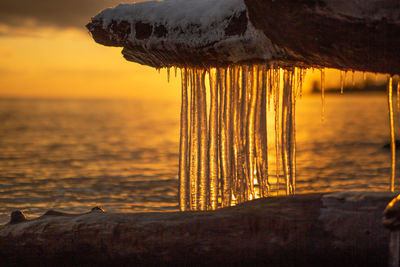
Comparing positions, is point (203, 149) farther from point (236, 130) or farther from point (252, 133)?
point (252, 133)

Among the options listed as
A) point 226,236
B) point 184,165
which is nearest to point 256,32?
point 226,236

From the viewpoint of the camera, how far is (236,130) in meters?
5.52

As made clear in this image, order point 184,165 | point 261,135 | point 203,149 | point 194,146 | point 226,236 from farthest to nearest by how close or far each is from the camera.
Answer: point 184,165
point 194,146
point 203,149
point 261,135
point 226,236

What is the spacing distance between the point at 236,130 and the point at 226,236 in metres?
1.60

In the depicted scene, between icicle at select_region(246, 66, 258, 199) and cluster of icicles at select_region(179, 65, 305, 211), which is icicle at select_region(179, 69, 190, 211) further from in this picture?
icicle at select_region(246, 66, 258, 199)

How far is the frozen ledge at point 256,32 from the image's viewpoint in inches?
134

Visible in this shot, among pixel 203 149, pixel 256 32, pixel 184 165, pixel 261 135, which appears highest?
pixel 256 32

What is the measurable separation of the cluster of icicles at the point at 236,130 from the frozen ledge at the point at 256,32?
417mm

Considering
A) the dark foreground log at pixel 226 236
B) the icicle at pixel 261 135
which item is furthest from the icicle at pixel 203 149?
the dark foreground log at pixel 226 236

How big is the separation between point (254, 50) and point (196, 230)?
1.70 meters

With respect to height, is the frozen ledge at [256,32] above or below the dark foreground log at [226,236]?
above

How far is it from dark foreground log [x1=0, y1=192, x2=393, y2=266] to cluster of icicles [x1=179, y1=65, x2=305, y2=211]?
98 cm

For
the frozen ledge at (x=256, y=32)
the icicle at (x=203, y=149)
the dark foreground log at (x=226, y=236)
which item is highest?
the frozen ledge at (x=256, y=32)

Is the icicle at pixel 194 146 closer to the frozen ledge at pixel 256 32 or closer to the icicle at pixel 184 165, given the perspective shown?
the icicle at pixel 184 165
